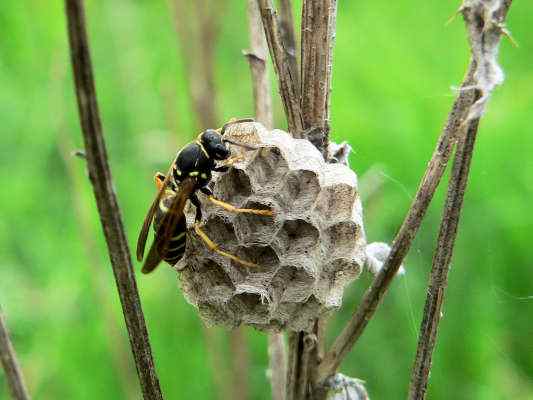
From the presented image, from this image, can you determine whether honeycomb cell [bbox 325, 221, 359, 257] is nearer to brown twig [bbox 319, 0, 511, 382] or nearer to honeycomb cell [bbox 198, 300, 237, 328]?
brown twig [bbox 319, 0, 511, 382]

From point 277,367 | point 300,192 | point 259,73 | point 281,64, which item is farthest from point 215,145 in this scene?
point 277,367

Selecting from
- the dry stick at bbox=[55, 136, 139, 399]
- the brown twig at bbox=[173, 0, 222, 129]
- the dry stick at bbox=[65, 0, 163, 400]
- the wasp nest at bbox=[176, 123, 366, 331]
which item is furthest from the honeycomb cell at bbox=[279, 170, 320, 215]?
the dry stick at bbox=[55, 136, 139, 399]

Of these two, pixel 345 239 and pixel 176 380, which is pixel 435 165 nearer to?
pixel 345 239

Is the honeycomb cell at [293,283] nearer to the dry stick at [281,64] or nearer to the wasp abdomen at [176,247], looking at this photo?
the wasp abdomen at [176,247]

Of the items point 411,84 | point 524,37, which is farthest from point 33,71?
point 524,37

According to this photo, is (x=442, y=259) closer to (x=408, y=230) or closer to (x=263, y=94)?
(x=408, y=230)

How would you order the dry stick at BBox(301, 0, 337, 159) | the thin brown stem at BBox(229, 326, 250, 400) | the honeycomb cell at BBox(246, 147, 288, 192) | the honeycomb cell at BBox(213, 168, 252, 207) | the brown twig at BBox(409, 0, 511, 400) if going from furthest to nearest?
the thin brown stem at BBox(229, 326, 250, 400), the honeycomb cell at BBox(213, 168, 252, 207), the honeycomb cell at BBox(246, 147, 288, 192), the dry stick at BBox(301, 0, 337, 159), the brown twig at BBox(409, 0, 511, 400)
